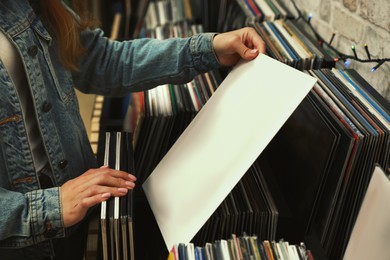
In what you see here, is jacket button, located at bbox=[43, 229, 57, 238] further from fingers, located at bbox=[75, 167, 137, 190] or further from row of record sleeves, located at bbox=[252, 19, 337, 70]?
row of record sleeves, located at bbox=[252, 19, 337, 70]

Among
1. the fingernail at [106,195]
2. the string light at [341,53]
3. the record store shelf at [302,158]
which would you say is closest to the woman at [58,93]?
the fingernail at [106,195]

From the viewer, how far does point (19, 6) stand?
0.91 m

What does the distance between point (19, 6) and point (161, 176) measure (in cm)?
48

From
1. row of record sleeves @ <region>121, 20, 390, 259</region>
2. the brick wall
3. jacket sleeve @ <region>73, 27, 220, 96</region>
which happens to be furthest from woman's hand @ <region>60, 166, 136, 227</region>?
the brick wall

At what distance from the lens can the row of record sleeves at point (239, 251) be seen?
0.80m

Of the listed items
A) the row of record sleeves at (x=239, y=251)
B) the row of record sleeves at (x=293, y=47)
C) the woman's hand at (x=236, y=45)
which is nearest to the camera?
the row of record sleeves at (x=239, y=251)

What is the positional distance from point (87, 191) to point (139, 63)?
41cm

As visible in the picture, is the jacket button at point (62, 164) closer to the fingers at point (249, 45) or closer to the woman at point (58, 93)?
the woman at point (58, 93)

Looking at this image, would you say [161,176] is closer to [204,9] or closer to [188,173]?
[188,173]

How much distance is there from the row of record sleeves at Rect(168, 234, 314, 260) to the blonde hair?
1.67 feet

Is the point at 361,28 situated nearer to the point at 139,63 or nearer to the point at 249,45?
the point at 249,45

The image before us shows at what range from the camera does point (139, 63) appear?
1.14 m

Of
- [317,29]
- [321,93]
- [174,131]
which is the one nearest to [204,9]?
[317,29]

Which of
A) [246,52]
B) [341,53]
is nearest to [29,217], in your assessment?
[246,52]
